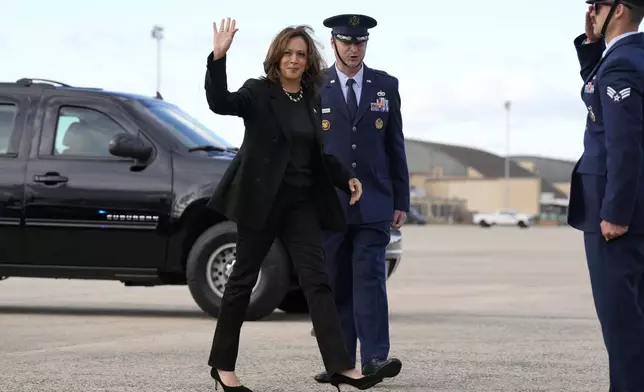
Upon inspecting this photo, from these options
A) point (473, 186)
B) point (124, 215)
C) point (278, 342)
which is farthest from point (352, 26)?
point (473, 186)

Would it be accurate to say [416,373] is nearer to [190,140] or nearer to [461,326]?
[461,326]

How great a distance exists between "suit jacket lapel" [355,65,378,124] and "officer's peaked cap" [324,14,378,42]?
8.1 inches

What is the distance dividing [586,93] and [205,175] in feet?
18.3

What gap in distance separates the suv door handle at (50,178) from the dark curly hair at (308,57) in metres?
4.93

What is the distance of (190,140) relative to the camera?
37.3 ft

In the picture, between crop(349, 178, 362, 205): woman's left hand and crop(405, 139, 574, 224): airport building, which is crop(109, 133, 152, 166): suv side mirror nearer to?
crop(349, 178, 362, 205): woman's left hand

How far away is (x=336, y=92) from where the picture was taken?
732 centimetres

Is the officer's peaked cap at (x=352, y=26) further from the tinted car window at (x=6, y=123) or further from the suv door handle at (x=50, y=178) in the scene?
the tinted car window at (x=6, y=123)

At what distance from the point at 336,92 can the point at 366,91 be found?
6.0 inches

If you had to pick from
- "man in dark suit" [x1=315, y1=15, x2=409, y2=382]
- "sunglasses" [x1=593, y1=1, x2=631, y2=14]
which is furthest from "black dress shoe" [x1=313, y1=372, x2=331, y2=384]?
"sunglasses" [x1=593, y1=1, x2=631, y2=14]

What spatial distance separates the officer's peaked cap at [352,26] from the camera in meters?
7.21

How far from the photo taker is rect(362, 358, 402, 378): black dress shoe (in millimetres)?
6988

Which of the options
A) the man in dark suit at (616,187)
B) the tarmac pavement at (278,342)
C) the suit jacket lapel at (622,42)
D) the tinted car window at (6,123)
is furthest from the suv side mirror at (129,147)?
the suit jacket lapel at (622,42)

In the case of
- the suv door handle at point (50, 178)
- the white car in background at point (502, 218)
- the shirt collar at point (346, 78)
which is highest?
the shirt collar at point (346, 78)
